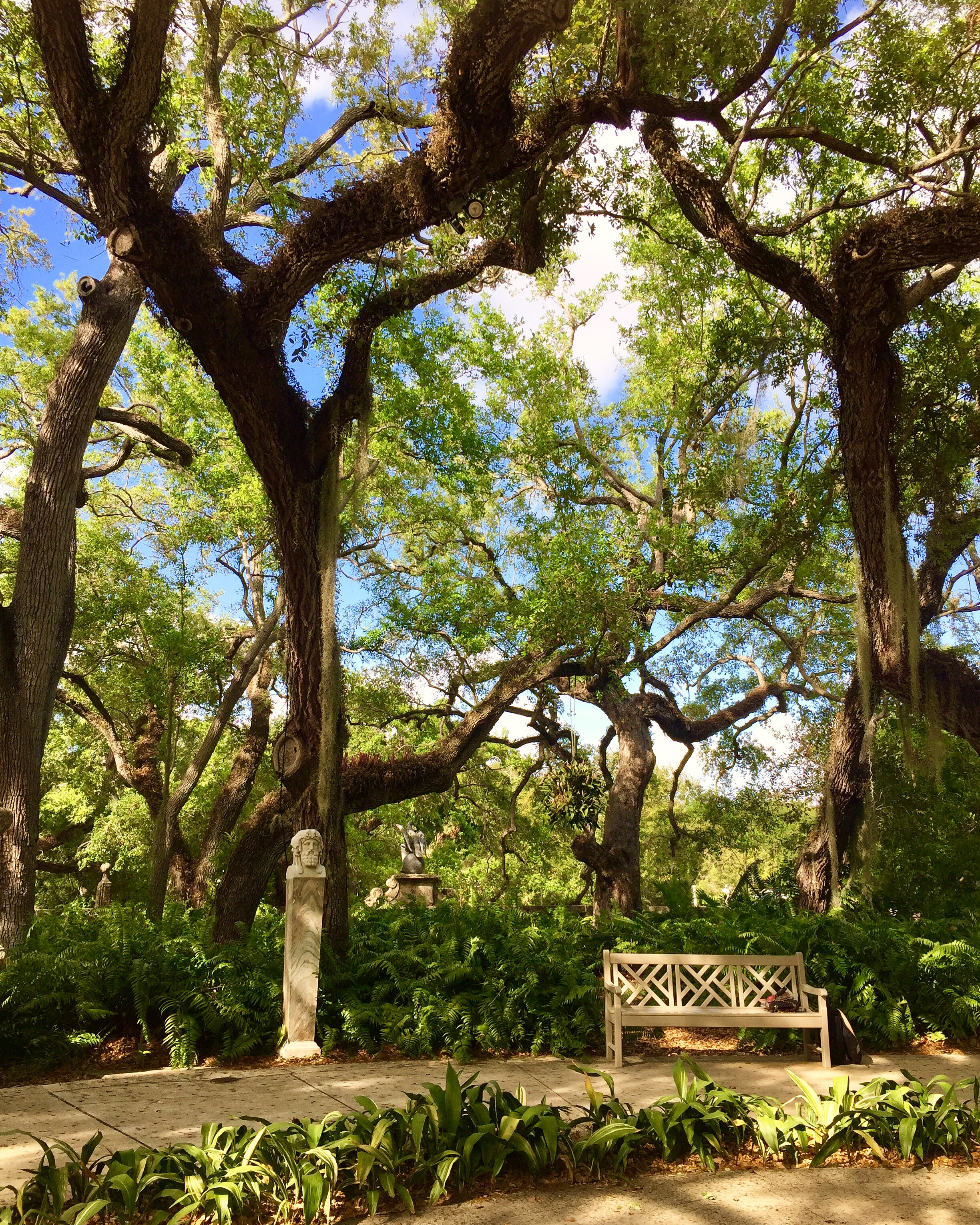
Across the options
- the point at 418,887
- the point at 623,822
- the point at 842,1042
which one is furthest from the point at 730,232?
the point at 418,887

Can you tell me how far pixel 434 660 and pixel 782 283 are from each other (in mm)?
8265

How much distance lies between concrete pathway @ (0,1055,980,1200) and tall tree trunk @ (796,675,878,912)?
14.9 ft

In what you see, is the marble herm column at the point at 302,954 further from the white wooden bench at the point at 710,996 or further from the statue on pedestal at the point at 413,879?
the statue on pedestal at the point at 413,879

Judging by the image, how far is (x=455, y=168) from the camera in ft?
19.8

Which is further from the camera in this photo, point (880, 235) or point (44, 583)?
point (44, 583)

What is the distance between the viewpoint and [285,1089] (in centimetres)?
537

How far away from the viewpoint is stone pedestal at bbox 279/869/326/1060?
6.43m

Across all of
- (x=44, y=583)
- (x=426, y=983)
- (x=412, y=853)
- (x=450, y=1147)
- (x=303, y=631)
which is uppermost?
(x=44, y=583)

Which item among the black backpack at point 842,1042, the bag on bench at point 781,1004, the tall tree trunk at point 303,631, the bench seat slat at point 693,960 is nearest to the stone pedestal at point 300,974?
the tall tree trunk at point 303,631

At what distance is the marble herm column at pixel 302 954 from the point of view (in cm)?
643

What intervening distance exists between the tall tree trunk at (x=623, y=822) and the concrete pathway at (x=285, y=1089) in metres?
6.66

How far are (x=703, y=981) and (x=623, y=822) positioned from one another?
24.1ft

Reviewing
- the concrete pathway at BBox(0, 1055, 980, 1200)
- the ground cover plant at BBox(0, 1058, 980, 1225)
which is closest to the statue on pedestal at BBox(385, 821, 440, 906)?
the concrete pathway at BBox(0, 1055, 980, 1200)

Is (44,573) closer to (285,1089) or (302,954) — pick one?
(302,954)
